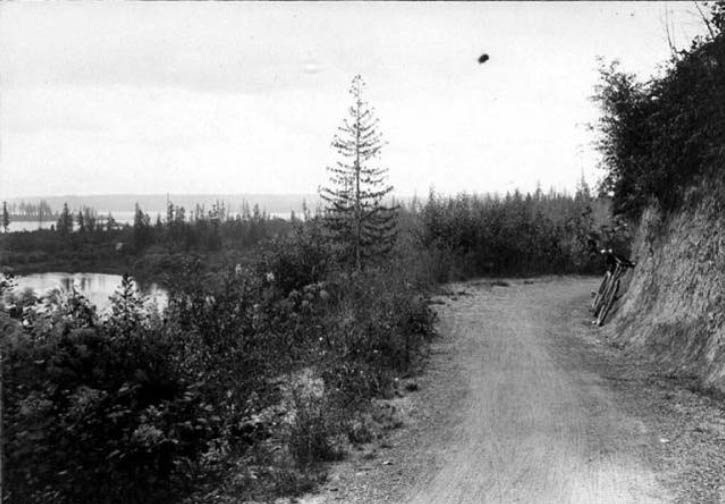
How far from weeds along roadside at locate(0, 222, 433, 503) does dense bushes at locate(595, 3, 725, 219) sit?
6466mm

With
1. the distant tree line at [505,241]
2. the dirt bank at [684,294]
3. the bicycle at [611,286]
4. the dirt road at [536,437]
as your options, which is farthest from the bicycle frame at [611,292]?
the distant tree line at [505,241]

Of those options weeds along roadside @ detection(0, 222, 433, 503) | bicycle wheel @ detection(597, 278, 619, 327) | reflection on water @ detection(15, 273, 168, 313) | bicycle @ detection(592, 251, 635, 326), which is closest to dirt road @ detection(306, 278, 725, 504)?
weeds along roadside @ detection(0, 222, 433, 503)

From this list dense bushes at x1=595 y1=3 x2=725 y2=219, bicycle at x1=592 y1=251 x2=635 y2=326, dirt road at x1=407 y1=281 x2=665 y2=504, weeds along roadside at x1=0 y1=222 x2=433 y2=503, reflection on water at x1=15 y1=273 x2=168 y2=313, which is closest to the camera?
weeds along roadside at x1=0 y1=222 x2=433 y2=503

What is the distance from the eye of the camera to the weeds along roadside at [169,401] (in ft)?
17.2

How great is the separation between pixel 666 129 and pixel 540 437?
296 inches

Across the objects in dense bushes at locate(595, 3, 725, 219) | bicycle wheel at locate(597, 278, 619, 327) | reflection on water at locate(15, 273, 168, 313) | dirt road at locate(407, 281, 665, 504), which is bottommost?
dirt road at locate(407, 281, 665, 504)

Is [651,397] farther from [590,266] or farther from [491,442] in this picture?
[590,266]

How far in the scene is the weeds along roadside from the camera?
524 cm

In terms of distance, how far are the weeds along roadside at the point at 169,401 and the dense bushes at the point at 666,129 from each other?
21.2ft

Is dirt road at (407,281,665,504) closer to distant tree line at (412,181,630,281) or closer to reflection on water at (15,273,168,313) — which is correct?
reflection on water at (15,273,168,313)

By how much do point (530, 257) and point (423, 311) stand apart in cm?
1359

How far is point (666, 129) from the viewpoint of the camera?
1151 centimetres

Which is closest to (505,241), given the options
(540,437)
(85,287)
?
(540,437)

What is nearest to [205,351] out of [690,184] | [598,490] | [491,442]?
[491,442]
